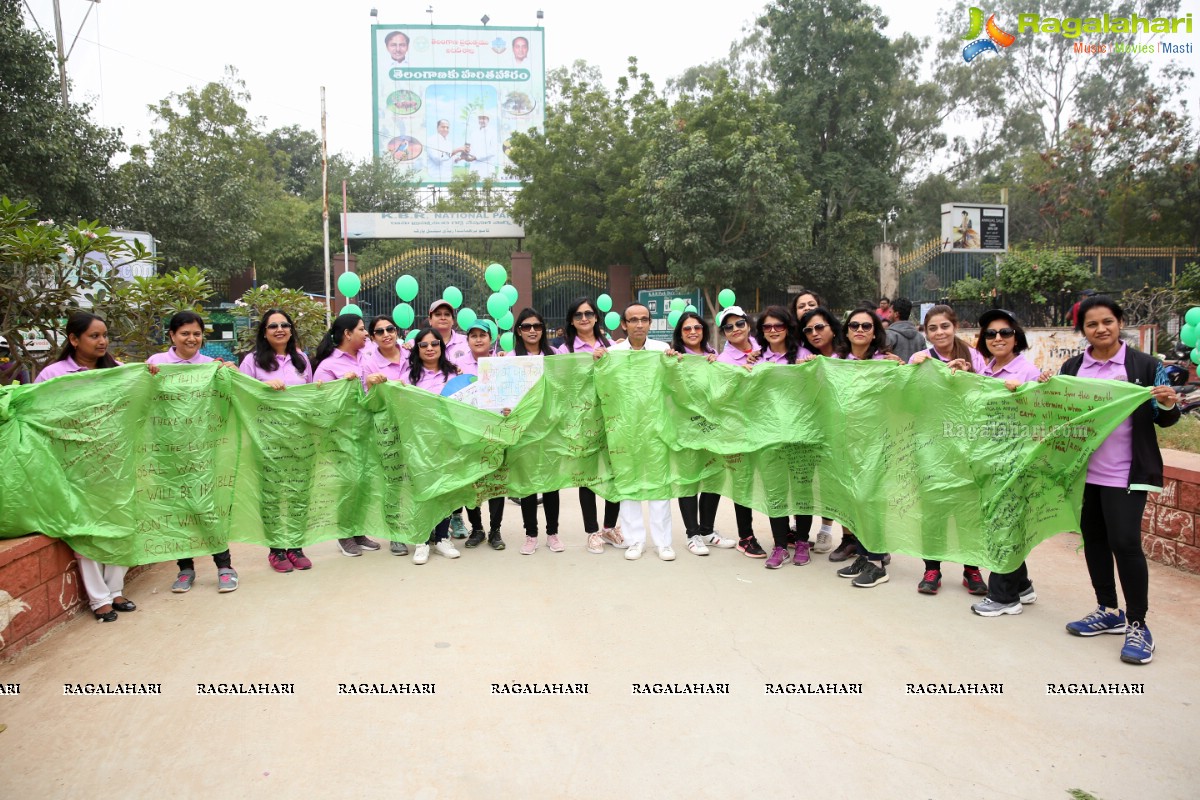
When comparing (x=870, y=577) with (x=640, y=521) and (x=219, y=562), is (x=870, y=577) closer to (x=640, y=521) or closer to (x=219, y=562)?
(x=640, y=521)

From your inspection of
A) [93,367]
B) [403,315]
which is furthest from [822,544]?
[403,315]

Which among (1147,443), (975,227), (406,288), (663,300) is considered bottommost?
(1147,443)

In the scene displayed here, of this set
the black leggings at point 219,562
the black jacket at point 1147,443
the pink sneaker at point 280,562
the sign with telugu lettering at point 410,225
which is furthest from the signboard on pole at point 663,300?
the black jacket at point 1147,443

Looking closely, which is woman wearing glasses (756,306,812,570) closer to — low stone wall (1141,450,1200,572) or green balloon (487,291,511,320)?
low stone wall (1141,450,1200,572)

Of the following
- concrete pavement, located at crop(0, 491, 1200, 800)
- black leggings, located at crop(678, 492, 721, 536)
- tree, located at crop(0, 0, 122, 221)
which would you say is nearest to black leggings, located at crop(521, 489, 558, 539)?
concrete pavement, located at crop(0, 491, 1200, 800)

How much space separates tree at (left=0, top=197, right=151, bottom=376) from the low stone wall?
619 centimetres

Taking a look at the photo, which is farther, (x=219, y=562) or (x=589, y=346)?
(x=589, y=346)

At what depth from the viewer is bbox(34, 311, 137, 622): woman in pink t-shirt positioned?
145 inches

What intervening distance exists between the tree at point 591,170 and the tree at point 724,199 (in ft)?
5.13

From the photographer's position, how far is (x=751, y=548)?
4637 mm

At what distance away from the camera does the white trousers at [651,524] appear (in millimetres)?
4660

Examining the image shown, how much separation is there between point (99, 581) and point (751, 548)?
3359mm

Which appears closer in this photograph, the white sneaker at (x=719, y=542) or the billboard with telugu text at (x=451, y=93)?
the white sneaker at (x=719, y=542)

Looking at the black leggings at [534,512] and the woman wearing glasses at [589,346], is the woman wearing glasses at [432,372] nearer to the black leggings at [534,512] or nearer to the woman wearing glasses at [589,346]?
the black leggings at [534,512]
